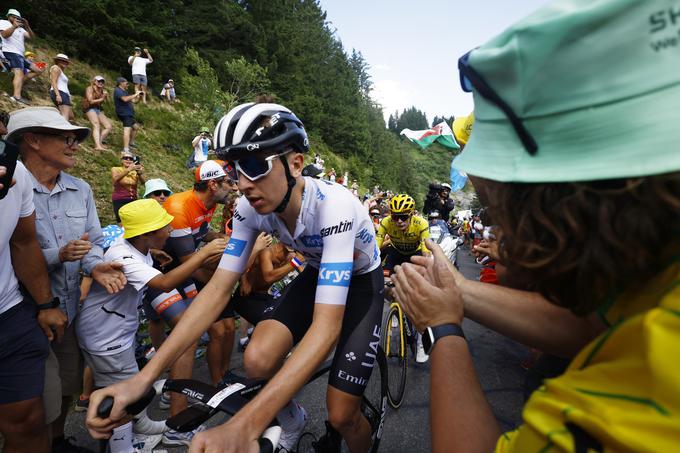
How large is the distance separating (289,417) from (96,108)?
12.5m

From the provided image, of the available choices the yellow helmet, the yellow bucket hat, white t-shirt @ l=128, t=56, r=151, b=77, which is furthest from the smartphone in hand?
white t-shirt @ l=128, t=56, r=151, b=77

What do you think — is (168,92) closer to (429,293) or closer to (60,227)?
(60,227)

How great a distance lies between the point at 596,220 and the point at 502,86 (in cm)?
38

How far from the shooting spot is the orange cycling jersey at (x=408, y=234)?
17.5ft

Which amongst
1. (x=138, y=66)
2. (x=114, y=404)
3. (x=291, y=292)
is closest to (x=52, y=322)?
(x=114, y=404)

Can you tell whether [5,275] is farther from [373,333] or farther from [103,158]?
[103,158]

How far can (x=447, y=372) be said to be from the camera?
3.63 ft

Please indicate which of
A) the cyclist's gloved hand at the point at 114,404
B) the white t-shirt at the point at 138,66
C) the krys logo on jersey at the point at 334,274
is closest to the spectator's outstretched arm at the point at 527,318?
the krys logo on jersey at the point at 334,274

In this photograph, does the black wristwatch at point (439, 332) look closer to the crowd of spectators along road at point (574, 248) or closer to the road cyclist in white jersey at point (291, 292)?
the crowd of spectators along road at point (574, 248)

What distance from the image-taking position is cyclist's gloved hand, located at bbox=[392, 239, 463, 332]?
51.1 inches

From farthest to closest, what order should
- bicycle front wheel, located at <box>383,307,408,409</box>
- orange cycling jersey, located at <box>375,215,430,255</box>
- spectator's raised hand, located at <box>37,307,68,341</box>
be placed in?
orange cycling jersey, located at <box>375,215,430,255</box> → bicycle front wheel, located at <box>383,307,408,409</box> → spectator's raised hand, located at <box>37,307,68,341</box>

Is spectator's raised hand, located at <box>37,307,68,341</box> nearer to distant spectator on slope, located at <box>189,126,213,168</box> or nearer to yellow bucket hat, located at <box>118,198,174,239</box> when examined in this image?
yellow bucket hat, located at <box>118,198,174,239</box>

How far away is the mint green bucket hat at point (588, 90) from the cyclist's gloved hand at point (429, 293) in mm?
669

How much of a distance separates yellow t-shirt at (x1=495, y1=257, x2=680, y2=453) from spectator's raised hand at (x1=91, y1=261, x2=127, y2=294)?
8.75 feet
